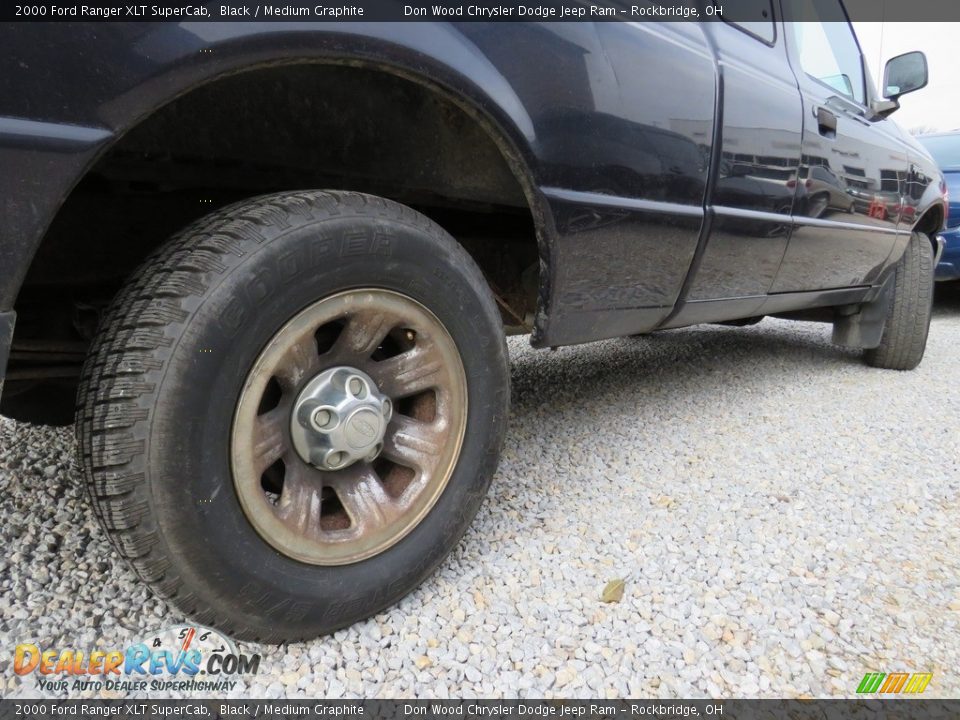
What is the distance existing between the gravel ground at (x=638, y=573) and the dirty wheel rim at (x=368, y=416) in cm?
22

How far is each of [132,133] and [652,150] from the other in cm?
124

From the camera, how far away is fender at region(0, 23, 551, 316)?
760 mm

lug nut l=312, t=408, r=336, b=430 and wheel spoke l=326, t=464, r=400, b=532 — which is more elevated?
lug nut l=312, t=408, r=336, b=430

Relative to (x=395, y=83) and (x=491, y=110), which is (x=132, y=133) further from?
(x=491, y=110)

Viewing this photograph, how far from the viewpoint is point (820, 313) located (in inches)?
140

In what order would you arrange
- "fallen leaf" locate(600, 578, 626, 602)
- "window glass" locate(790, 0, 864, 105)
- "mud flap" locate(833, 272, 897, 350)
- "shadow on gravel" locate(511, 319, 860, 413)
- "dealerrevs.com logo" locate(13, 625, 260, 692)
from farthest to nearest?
"mud flap" locate(833, 272, 897, 350), "shadow on gravel" locate(511, 319, 860, 413), "window glass" locate(790, 0, 864, 105), "fallen leaf" locate(600, 578, 626, 602), "dealerrevs.com logo" locate(13, 625, 260, 692)

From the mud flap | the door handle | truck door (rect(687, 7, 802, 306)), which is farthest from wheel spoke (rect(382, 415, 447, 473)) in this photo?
the mud flap

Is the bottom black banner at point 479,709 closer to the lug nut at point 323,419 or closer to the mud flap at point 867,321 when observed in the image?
the lug nut at point 323,419

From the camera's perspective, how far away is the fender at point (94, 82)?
760mm

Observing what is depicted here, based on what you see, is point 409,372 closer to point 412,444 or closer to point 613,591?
point 412,444

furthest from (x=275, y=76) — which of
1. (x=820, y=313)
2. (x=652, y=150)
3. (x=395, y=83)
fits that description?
(x=820, y=313)

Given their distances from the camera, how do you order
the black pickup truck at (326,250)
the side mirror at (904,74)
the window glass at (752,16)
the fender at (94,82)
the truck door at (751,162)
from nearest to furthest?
the fender at (94,82), the black pickup truck at (326,250), the truck door at (751,162), the window glass at (752,16), the side mirror at (904,74)

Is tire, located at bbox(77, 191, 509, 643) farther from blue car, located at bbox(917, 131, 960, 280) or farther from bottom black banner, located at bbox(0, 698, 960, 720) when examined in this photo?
blue car, located at bbox(917, 131, 960, 280)

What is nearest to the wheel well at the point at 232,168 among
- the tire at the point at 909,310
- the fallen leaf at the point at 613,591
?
the fallen leaf at the point at 613,591
